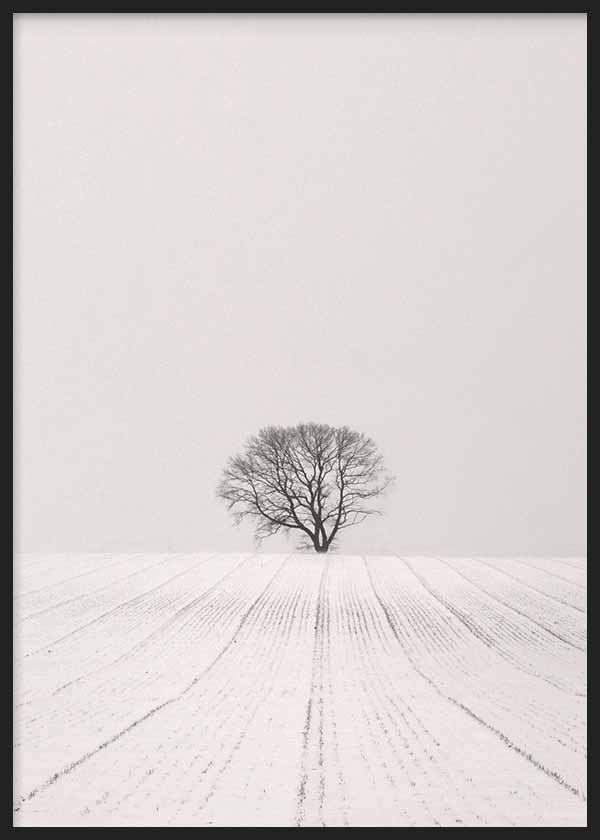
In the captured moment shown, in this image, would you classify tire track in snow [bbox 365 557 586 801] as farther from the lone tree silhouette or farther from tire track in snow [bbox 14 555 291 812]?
the lone tree silhouette

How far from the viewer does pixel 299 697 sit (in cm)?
1070

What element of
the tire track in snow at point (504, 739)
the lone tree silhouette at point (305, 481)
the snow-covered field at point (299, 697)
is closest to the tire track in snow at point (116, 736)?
the snow-covered field at point (299, 697)

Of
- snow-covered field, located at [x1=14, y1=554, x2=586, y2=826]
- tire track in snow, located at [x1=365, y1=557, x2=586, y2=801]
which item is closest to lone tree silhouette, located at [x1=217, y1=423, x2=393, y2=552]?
snow-covered field, located at [x1=14, y1=554, x2=586, y2=826]

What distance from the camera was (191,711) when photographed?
9.91 m

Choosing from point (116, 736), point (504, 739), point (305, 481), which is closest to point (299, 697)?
point (116, 736)

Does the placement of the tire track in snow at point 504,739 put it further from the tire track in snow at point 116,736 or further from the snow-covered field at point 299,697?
the tire track in snow at point 116,736

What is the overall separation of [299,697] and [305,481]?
61.9 ft

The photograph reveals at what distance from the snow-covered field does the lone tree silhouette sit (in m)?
5.99

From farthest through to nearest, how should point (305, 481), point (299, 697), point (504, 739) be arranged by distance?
point (305, 481) < point (299, 697) < point (504, 739)

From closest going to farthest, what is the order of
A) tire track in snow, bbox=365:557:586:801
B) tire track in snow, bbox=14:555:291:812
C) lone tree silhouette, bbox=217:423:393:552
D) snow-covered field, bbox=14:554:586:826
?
snow-covered field, bbox=14:554:586:826, tire track in snow, bbox=365:557:586:801, tire track in snow, bbox=14:555:291:812, lone tree silhouette, bbox=217:423:393:552

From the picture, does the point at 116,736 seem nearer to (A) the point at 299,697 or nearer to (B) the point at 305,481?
(A) the point at 299,697

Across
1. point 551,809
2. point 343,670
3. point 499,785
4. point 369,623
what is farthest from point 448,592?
point 551,809

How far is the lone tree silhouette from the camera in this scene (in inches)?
1152

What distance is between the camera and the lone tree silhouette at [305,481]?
1152 inches
